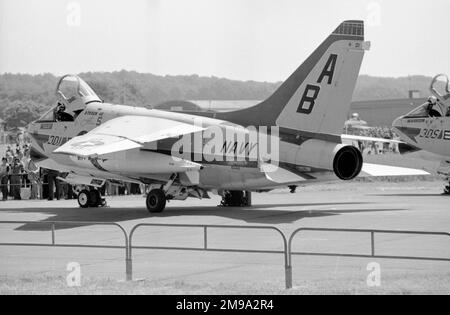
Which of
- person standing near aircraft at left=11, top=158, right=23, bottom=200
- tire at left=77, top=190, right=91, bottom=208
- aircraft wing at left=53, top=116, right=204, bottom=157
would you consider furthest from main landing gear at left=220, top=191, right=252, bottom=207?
person standing near aircraft at left=11, top=158, right=23, bottom=200

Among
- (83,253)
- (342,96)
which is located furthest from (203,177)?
(83,253)

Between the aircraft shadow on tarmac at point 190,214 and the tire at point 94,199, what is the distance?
2.66 ft

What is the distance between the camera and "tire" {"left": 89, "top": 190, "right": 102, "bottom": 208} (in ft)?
100

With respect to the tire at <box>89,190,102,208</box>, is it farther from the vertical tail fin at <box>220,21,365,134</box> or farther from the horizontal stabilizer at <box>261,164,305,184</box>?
the vertical tail fin at <box>220,21,365,134</box>

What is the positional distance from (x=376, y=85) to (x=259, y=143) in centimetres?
2922

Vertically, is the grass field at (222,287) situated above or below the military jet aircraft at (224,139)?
below

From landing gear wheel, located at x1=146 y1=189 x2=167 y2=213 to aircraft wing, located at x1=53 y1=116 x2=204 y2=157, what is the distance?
77.3 inches

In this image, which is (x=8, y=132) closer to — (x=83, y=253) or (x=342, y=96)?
(x=342, y=96)

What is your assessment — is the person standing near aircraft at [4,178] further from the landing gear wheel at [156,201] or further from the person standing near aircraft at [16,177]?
the landing gear wheel at [156,201]

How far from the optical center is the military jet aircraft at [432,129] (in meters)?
36.9

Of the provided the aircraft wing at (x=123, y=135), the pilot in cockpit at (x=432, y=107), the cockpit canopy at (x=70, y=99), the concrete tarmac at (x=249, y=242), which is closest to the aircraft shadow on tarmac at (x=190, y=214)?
the concrete tarmac at (x=249, y=242)

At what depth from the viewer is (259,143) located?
83.5 feet

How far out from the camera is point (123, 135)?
26.5 meters
